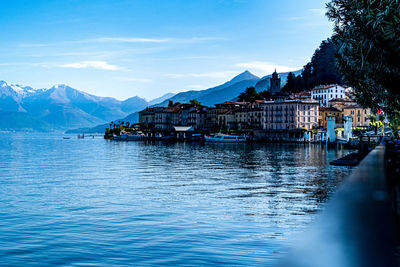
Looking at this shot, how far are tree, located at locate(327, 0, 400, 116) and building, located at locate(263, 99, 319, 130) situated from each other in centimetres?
13152

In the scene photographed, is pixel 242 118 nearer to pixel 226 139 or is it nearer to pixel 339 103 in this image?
pixel 226 139

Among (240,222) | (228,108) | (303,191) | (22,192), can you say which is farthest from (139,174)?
(228,108)

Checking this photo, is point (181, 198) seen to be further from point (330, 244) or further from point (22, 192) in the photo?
point (330, 244)

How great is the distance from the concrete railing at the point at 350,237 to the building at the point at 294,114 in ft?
501

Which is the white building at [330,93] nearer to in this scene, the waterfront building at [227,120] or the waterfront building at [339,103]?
the waterfront building at [339,103]

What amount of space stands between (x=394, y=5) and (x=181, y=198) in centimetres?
1740

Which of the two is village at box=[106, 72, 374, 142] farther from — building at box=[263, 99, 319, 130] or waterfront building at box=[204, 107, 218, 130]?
waterfront building at box=[204, 107, 218, 130]

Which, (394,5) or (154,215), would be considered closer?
(394,5)

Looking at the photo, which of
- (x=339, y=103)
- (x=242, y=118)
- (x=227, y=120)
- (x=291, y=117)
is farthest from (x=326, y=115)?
(x=227, y=120)

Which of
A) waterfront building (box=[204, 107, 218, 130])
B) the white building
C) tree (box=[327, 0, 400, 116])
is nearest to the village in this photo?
the white building

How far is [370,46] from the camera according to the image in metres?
14.3

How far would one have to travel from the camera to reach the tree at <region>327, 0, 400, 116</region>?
12.4 metres

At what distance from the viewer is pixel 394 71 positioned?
1780 cm

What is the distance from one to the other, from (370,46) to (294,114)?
464 ft
